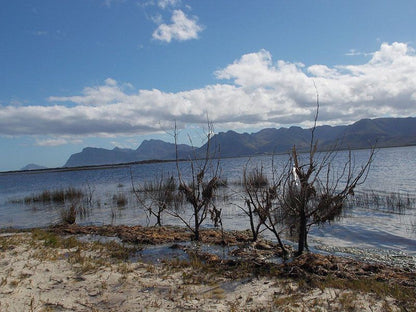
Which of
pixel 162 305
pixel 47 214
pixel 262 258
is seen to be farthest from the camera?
pixel 47 214

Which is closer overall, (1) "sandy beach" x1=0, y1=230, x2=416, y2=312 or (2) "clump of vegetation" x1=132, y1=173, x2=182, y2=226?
(1) "sandy beach" x1=0, y1=230, x2=416, y2=312

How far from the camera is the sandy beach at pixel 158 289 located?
530 cm

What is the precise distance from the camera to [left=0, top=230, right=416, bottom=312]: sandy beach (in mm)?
5297

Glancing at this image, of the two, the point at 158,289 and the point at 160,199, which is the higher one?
the point at 160,199

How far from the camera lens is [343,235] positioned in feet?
39.7

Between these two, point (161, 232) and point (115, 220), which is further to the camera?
point (115, 220)

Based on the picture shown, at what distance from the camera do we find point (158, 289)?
614cm

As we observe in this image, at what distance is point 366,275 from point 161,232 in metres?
7.19

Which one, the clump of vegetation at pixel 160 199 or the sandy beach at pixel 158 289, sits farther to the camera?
the clump of vegetation at pixel 160 199

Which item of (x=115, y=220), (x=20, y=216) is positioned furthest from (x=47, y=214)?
(x=115, y=220)

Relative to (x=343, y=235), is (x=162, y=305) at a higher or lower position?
higher

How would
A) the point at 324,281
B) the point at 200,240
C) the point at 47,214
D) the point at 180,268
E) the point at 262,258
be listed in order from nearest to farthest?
the point at 324,281 < the point at 180,268 < the point at 262,258 < the point at 200,240 < the point at 47,214

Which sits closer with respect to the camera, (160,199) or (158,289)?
(158,289)

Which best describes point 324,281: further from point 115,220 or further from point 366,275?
point 115,220
